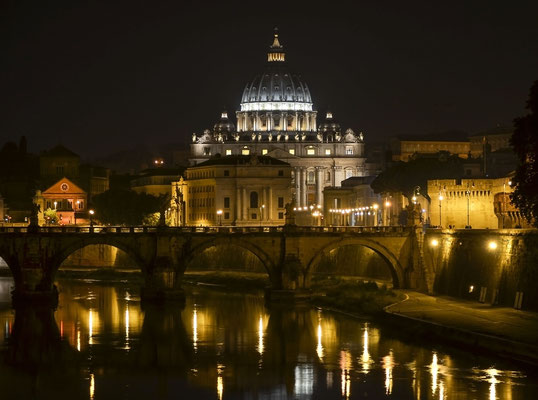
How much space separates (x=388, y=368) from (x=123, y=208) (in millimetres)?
77546

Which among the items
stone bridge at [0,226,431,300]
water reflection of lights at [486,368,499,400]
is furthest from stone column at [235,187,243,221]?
water reflection of lights at [486,368,499,400]

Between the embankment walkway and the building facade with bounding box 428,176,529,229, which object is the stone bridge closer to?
the building facade with bounding box 428,176,529,229

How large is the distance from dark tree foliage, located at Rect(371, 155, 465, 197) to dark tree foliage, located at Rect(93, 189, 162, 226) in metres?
24.8

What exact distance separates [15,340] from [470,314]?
2046 cm

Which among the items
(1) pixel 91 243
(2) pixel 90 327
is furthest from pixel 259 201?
(2) pixel 90 327

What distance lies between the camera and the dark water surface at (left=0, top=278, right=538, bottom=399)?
47594 mm

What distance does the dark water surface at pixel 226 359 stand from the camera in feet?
156

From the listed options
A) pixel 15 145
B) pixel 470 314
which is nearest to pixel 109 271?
pixel 470 314

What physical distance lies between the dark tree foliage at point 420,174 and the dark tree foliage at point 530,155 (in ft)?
140

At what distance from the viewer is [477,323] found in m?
55.0

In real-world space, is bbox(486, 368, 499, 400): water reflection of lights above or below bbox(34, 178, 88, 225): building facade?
below

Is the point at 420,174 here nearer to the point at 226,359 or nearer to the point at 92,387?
the point at 226,359

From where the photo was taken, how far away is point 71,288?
85.1 metres

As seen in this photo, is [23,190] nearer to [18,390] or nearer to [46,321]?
[46,321]
